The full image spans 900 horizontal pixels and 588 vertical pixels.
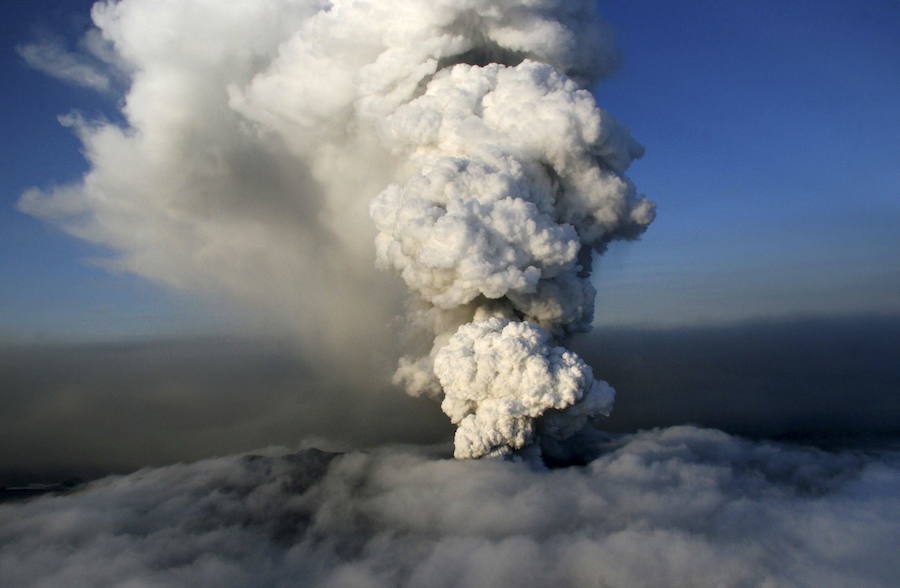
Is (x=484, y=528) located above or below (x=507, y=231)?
below

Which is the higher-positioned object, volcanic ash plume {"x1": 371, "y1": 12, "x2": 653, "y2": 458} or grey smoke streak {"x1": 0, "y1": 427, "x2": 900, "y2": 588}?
volcanic ash plume {"x1": 371, "y1": 12, "x2": 653, "y2": 458}

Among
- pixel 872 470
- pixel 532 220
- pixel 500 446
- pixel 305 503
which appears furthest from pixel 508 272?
pixel 872 470

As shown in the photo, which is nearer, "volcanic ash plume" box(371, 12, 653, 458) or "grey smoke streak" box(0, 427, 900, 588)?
"volcanic ash plume" box(371, 12, 653, 458)

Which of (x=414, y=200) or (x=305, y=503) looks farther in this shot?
(x=305, y=503)

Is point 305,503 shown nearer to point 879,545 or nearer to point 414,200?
point 414,200

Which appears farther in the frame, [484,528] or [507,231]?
[484,528]

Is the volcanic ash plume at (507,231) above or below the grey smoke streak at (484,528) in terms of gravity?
above

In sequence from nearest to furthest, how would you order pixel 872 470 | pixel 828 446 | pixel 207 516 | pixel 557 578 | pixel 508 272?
pixel 508 272 < pixel 557 578 < pixel 207 516 < pixel 872 470 < pixel 828 446

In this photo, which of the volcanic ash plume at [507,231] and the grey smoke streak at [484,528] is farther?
the grey smoke streak at [484,528]
